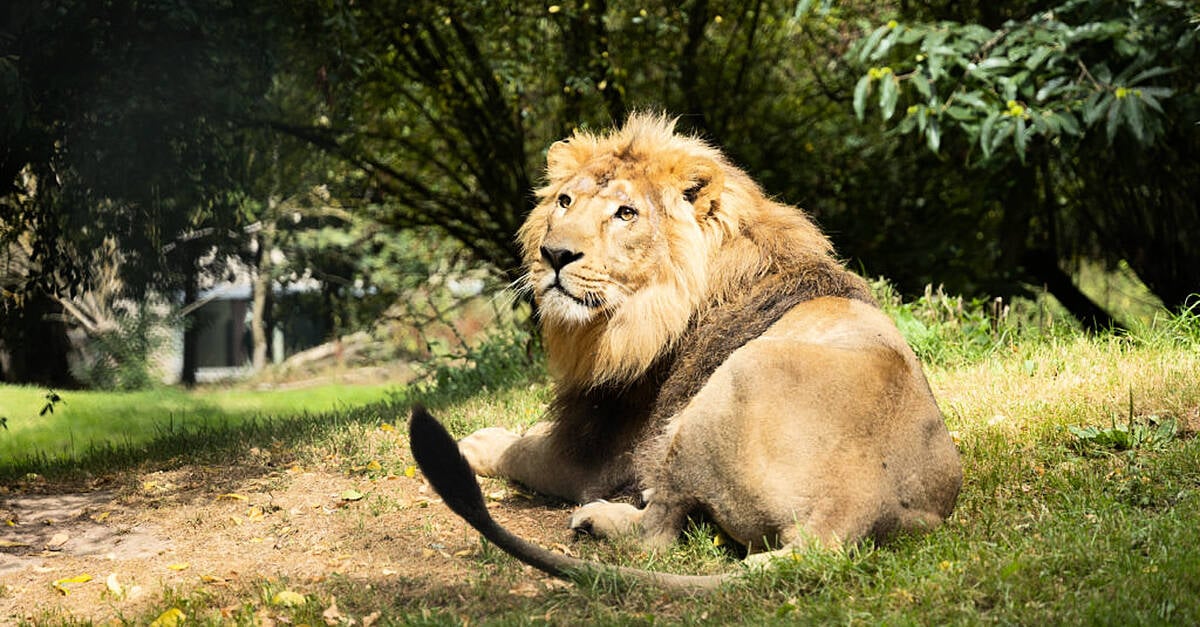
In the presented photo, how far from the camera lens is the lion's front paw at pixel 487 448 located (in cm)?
560

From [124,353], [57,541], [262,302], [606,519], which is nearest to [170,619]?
[57,541]

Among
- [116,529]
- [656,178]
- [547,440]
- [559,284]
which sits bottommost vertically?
[116,529]

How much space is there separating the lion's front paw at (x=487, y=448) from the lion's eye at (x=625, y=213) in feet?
4.42

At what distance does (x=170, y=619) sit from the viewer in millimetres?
3777

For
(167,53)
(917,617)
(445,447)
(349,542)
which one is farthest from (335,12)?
A: (917,617)

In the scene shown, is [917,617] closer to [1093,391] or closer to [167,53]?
[1093,391]

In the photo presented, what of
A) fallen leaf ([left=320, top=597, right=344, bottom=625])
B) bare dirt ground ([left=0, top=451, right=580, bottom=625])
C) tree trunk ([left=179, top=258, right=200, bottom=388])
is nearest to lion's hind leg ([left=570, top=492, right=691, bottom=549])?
bare dirt ground ([left=0, top=451, right=580, bottom=625])

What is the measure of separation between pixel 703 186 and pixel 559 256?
27.9 inches

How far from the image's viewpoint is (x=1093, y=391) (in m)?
5.60

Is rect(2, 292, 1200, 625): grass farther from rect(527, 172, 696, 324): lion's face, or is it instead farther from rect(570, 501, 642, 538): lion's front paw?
rect(527, 172, 696, 324): lion's face

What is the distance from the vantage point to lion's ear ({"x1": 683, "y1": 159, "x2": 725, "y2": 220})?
4.85 metres

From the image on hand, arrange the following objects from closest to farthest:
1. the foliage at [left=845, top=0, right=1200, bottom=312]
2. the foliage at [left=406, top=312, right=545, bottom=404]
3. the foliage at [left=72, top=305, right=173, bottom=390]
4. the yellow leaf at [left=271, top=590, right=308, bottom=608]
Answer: the yellow leaf at [left=271, top=590, right=308, bottom=608] → the foliage at [left=845, top=0, right=1200, bottom=312] → the foliage at [left=406, top=312, right=545, bottom=404] → the foliage at [left=72, top=305, right=173, bottom=390]

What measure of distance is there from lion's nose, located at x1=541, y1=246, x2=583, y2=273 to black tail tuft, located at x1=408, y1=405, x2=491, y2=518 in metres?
1.21

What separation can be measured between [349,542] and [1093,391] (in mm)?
3553
